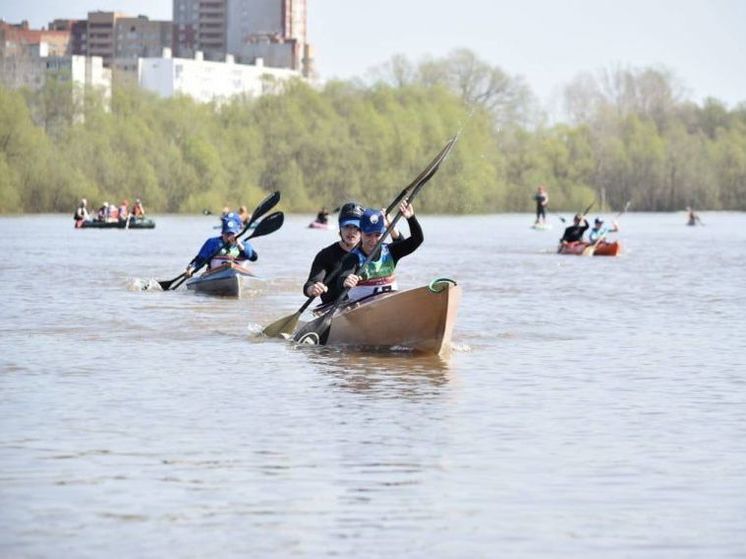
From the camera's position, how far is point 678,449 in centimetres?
1132

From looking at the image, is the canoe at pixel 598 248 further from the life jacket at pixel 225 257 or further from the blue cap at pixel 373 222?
the blue cap at pixel 373 222

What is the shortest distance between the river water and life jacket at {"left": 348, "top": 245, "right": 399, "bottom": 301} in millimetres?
660

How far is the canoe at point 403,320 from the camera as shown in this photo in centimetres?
1656

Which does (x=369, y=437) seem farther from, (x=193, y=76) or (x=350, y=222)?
(x=193, y=76)

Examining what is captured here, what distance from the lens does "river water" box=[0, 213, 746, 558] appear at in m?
8.73

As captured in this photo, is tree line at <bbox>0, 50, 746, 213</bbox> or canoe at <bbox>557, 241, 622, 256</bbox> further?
tree line at <bbox>0, 50, 746, 213</bbox>

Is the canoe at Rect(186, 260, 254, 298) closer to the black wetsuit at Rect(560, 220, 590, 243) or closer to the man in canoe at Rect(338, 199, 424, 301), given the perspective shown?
the man in canoe at Rect(338, 199, 424, 301)

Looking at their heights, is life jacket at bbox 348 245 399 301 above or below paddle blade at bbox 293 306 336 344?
above

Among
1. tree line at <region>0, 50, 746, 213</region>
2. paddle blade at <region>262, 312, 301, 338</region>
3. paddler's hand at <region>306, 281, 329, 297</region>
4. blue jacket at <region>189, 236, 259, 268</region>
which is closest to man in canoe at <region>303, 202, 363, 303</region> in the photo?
paddler's hand at <region>306, 281, 329, 297</region>

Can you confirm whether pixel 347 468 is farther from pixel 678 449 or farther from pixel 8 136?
pixel 8 136

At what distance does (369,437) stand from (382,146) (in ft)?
318

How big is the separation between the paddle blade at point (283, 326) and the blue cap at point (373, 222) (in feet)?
8.22

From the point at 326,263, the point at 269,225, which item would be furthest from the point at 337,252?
the point at 269,225

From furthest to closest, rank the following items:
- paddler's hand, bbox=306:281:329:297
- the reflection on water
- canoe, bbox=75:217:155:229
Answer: canoe, bbox=75:217:155:229 < paddler's hand, bbox=306:281:329:297 < the reflection on water
